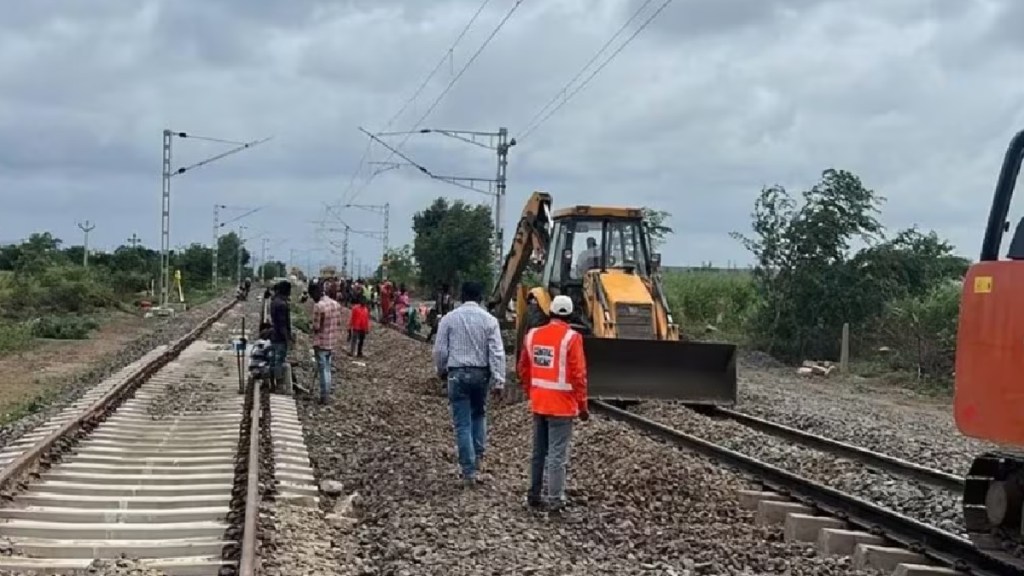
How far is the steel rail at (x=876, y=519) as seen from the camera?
26.5 ft

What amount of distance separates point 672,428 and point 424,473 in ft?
14.7

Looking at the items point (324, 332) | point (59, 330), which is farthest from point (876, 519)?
point (59, 330)

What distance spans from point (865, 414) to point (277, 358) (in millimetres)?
9339

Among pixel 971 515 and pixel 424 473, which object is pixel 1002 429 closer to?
pixel 971 515

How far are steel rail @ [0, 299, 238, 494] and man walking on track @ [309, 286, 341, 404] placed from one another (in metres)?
2.83

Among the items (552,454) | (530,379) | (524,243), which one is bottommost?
(552,454)

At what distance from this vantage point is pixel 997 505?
7340 millimetres

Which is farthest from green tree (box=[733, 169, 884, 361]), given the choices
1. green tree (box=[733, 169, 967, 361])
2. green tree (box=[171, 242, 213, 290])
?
green tree (box=[171, 242, 213, 290])

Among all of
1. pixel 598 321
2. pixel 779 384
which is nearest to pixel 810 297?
pixel 779 384

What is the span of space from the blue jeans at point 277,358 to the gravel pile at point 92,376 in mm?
2953

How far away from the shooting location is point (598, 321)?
18453 mm

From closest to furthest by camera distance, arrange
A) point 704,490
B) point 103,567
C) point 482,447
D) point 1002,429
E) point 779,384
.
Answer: point 1002,429 → point 103,567 → point 704,490 → point 482,447 → point 779,384

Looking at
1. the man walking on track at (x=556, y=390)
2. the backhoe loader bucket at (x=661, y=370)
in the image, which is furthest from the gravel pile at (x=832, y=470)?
the man walking on track at (x=556, y=390)

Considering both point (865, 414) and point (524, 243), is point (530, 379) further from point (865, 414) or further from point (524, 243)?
point (524, 243)
